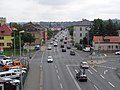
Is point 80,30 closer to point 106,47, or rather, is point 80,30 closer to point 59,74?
point 106,47

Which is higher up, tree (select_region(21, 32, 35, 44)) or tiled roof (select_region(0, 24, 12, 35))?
tiled roof (select_region(0, 24, 12, 35))

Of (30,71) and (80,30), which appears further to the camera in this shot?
(80,30)

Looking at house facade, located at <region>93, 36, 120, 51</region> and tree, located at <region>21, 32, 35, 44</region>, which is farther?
tree, located at <region>21, 32, 35, 44</region>

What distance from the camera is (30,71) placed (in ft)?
178

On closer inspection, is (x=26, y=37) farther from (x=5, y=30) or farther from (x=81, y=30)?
(x=81, y=30)

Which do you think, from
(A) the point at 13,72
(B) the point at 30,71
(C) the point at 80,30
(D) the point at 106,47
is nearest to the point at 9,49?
(D) the point at 106,47

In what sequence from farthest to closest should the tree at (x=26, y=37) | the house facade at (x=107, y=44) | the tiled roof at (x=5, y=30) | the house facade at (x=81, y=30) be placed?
the house facade at (x=81, y=30) → the tree at (x=26, y=37) → the tiled roof at (x=5, y=30) → the house facade at (x=107, y=44)

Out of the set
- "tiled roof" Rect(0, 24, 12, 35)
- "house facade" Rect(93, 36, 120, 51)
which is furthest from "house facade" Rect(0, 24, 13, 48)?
"house facade" Rect(93, 36, 120, 51)

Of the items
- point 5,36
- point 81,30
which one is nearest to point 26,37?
point 5,36

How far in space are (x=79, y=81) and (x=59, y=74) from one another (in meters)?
7.53

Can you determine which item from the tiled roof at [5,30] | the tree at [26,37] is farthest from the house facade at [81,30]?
the tiled roof at [5,30]

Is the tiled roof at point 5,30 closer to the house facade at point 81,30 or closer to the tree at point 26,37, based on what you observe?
the tree at point 26,37

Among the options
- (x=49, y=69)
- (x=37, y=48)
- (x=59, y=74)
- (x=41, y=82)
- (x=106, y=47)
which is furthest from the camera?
(x=37, y=48)

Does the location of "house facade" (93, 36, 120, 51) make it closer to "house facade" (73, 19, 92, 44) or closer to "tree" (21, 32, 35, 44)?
A: "tree" (21, 32, 35, 44)
